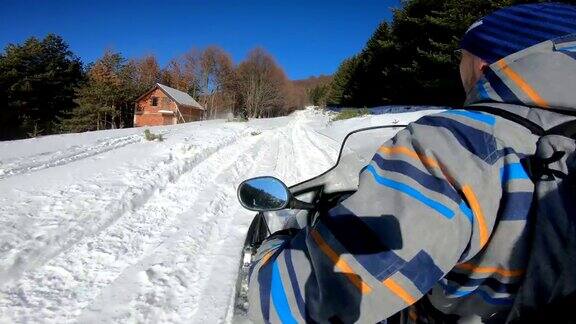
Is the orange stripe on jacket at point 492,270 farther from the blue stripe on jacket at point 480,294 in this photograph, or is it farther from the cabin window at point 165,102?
the cabin window at point 165,102

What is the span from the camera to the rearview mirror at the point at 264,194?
158 cm

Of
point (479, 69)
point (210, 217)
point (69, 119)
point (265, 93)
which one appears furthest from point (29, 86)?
point (479, 69)

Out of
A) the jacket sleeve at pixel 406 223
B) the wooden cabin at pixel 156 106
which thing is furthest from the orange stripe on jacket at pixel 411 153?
the wooden cabin at pixel 156 106

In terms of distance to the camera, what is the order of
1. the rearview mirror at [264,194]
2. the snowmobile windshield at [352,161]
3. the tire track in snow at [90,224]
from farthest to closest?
the tire track in snow at [90,224] → the snowmobile windshield at [352,161] → the rearview mirror at [264,194]

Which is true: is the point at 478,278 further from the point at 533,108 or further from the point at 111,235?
the point at 111,235

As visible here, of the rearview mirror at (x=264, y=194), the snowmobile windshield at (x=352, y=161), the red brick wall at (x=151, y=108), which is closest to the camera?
the rearview mirror at (x=264, y=194)

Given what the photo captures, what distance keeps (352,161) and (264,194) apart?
0.88 meters

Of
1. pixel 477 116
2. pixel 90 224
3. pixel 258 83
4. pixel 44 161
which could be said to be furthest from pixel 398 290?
pixel 258 83

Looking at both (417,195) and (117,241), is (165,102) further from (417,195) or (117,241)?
(417,195)

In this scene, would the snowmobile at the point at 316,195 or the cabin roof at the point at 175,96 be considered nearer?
the snowmobile at the point at 316,195

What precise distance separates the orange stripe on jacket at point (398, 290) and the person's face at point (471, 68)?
0.68 meters

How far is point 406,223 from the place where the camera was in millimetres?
773

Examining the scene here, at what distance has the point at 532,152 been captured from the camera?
82cm

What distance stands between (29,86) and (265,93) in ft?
119
